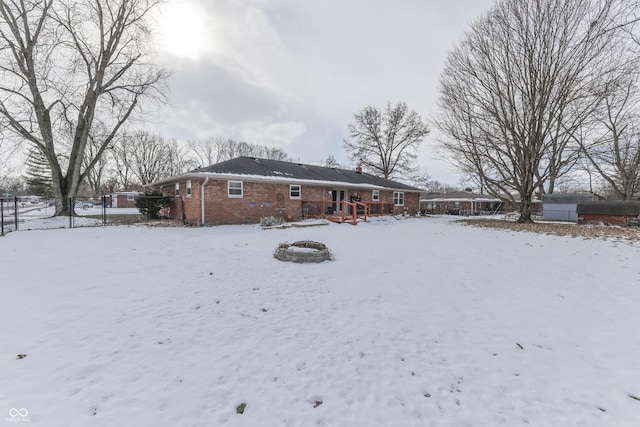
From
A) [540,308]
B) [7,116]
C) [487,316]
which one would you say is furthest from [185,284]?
[7,116]

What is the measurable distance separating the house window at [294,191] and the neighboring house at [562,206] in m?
21.8

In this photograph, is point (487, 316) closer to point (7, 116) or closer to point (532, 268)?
point (532, 268)

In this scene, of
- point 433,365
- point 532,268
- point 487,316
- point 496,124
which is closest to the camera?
point 433,365

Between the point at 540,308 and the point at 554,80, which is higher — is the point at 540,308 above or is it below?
below

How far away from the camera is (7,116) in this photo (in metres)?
13.5

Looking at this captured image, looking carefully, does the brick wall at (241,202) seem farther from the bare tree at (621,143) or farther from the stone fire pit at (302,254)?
the bare tree at (621,143)

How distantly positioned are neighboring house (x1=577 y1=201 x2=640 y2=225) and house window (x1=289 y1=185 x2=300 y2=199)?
19851mm

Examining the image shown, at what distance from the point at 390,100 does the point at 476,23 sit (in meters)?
18.1

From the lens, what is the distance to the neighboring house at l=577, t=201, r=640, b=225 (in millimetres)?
15443

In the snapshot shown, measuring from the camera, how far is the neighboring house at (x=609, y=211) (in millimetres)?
15443

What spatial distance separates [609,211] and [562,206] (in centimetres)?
483

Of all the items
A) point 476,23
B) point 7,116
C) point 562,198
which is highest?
point 476,23

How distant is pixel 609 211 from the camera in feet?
53.9

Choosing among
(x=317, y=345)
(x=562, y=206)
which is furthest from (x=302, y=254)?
(x=562, y=206)
